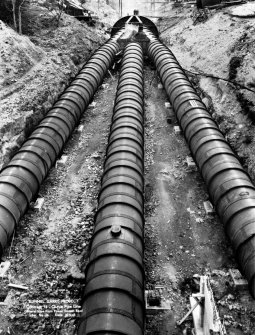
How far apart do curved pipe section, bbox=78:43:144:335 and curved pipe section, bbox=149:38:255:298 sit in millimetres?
3145

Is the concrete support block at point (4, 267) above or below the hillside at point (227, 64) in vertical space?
below

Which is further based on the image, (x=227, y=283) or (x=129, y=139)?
(x=129, y=139)

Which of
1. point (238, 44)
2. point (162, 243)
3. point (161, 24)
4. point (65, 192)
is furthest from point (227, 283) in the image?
point (161, 24)

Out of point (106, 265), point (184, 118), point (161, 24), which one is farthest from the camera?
point (161, 24)

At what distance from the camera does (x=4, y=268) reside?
41.2 feet

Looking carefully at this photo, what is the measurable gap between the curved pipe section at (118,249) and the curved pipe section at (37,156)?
3.27 metres

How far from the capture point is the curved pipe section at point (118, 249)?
8.93 metres

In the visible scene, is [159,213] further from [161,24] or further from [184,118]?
[161,24]

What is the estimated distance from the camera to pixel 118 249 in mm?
10414

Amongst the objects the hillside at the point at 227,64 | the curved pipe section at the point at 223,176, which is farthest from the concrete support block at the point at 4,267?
the hillside at the point at 227,64

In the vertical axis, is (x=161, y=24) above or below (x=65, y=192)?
above

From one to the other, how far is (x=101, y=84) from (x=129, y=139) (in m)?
12.9

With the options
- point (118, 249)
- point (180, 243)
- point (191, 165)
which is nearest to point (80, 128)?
point (191, 165)

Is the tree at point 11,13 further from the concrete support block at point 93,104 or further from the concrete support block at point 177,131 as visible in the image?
the concrete support block at point 177,131
